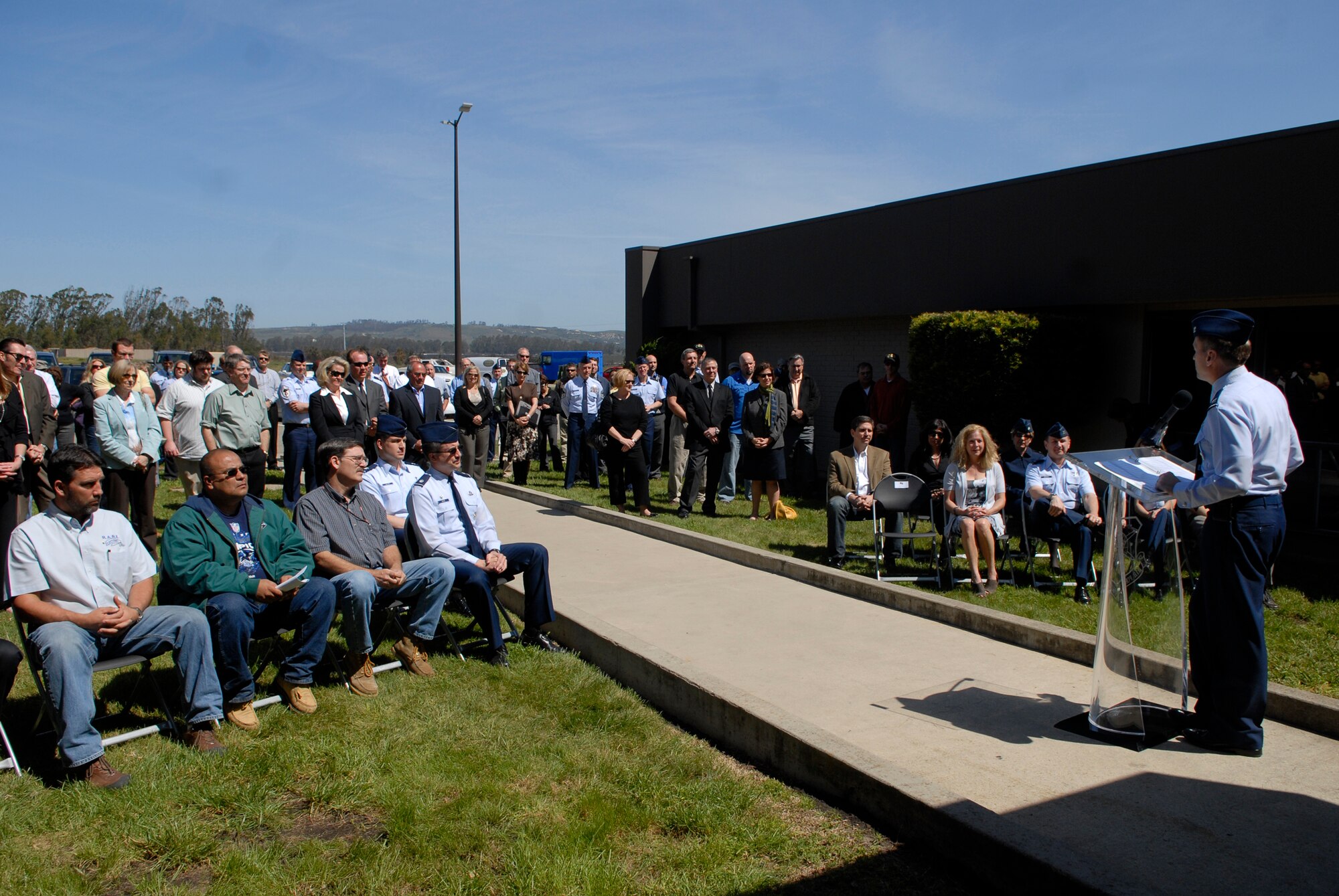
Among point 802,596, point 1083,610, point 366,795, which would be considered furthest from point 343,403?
point 1083,610

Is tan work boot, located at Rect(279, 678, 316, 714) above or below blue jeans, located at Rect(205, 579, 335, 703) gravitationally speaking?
below

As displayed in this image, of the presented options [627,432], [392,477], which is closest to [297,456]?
[627,432]

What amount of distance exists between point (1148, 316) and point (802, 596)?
6151mm

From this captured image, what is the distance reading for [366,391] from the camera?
11.2 m

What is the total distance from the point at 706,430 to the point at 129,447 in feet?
19.4

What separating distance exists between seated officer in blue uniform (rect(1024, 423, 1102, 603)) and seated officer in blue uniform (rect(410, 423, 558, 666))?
422cm

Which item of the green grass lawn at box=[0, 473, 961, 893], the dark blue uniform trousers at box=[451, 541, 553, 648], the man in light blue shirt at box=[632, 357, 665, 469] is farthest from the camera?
the man in light blue shirt at box=[632, 357, 665, 469]

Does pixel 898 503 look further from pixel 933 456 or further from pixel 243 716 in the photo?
pixel 243 716

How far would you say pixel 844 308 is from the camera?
15391 mm

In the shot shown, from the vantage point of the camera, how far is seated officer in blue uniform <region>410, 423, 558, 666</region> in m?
6.56

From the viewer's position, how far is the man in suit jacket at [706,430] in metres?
11.4

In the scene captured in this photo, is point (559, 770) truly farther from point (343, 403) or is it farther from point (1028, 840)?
point (343, 403)

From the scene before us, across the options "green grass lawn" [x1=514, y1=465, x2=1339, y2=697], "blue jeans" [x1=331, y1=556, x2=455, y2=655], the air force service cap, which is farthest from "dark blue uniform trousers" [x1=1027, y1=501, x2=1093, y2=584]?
"blue jeans" [x1=331, y1=556, x2=455, y2=655]

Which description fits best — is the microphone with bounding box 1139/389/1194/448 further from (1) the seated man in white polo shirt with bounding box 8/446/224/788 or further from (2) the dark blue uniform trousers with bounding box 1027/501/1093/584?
(1) the seated man in white polo shirt with bounding box 8/446/224/788
